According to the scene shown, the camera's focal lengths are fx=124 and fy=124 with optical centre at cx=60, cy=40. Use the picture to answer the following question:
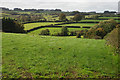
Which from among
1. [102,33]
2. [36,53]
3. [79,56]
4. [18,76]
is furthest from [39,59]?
[102,33]

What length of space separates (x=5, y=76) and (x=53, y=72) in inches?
205

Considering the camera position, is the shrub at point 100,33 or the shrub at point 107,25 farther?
the shrub at point 107,25

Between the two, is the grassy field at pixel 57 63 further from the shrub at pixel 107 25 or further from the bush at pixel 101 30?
the shrub at pixel 107 25

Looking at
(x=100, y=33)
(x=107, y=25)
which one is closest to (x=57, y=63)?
Result: (x=100, y=33)

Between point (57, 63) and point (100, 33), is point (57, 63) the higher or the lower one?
the lower one

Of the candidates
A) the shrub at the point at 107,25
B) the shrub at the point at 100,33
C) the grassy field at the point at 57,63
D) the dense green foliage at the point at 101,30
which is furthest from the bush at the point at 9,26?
the shrub at the point at 107,25

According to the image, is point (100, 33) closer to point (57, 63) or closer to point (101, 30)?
point (101, 30)

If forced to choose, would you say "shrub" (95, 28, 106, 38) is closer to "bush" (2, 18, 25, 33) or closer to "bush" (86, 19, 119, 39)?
"bush" (86, 19, 119, 39)

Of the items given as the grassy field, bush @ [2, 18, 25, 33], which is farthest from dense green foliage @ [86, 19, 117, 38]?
the grassy field

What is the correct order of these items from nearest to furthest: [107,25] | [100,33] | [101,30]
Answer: [100,33] → [101,30] → [107,25]

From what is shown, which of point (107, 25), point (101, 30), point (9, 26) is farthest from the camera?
point (107, 25)

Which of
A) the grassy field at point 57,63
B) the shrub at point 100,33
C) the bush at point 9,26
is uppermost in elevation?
the bush at point 9,26

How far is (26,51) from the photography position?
66.7 feet

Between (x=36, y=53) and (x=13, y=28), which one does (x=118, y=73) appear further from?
(x=13, y=28)
